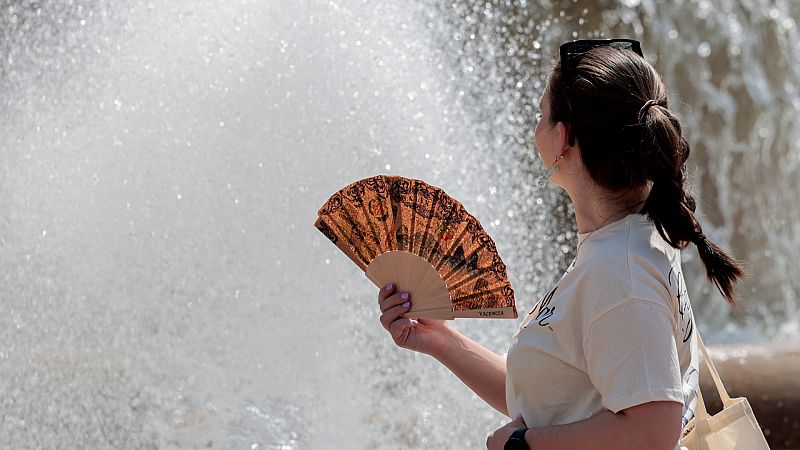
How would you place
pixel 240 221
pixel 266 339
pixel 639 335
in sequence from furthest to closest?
pixel 240 221
pixel 266 339
pixel 639 335

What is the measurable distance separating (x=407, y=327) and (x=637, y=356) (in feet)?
1.92

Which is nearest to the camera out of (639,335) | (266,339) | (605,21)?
(639,335)

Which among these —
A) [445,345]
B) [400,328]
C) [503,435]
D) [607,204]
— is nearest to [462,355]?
[445,345]

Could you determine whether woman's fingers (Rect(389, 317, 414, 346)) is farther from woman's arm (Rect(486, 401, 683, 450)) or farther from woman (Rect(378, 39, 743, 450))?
woman's arm (Rect(486, 401, 683, 450))

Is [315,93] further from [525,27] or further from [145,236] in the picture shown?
[525,27]

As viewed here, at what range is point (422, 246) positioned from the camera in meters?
1.84

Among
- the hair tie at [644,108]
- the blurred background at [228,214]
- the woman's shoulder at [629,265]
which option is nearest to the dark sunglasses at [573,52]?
the hair tie at [644,108]

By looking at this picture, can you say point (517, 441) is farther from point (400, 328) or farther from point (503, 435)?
point (400, 328)

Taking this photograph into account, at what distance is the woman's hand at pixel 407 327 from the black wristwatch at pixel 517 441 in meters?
0.38

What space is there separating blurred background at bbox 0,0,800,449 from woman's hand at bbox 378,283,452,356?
131 cm

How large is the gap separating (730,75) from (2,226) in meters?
6.44

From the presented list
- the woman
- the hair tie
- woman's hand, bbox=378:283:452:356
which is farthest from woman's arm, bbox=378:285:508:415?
the hair tie

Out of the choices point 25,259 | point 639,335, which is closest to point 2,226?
point 25,259

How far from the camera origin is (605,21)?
7191 mm
